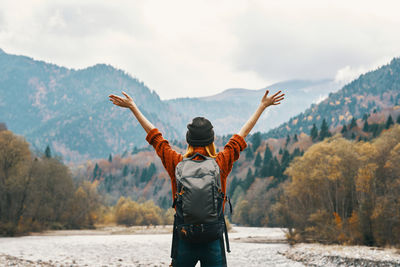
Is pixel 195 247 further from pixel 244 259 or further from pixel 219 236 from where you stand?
pixel 244 259

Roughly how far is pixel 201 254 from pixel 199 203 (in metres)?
0.62

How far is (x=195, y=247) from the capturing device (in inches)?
174

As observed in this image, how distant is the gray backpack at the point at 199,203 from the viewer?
13.8 feet

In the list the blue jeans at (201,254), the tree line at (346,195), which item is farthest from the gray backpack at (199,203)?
the tree line at (346,195)

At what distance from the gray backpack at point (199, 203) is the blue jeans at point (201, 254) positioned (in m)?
0.11

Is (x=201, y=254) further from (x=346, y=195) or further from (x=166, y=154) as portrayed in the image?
(x=346, y=195)

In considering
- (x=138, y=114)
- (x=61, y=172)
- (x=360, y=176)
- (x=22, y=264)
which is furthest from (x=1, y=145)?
(x=138, y=114)

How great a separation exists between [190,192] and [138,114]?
1559mm

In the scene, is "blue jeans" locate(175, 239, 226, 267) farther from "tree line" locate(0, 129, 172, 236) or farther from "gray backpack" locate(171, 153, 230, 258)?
"tree line" locate(0, 129, 172, 236)

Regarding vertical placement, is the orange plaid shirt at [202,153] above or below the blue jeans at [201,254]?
above

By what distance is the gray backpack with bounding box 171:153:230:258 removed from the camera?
4199mm

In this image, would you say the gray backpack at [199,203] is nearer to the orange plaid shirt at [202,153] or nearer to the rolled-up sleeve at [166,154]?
the orange plaid shirt at [202,153]

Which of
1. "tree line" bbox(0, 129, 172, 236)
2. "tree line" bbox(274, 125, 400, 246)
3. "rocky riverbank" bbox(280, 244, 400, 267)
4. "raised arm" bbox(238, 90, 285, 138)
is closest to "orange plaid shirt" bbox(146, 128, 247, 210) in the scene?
"raised arm" bbox(238, 90, 285, 138)

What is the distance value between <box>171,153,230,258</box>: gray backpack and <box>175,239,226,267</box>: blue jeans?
0.11 metres
